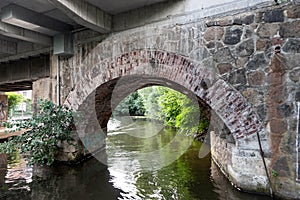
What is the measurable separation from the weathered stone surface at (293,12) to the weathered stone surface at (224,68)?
1.04 metres

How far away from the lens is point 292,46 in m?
3.29

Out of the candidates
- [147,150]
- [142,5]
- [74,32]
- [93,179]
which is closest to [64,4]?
[142,5]

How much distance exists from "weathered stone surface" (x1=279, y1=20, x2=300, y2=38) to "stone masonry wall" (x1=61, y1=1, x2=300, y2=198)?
1cm

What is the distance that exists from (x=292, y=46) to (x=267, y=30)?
409mm

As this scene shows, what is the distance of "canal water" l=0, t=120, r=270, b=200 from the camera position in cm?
381

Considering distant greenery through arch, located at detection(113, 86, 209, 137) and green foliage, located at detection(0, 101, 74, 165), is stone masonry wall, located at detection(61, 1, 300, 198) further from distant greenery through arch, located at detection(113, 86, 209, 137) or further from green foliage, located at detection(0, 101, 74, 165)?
distant greenery through arch, located at detection(113, 86, 209, 137)

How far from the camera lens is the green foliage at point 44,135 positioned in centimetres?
499

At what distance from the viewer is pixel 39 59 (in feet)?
21.9

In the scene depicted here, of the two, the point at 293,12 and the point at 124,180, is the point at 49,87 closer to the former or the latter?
the point at 124,180

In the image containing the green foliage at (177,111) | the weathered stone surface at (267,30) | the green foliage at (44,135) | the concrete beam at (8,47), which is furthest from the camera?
the green foliage at (177,111)

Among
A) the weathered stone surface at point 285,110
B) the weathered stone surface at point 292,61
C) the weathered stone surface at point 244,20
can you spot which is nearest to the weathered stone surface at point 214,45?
the weathered stone surface at point 244,20

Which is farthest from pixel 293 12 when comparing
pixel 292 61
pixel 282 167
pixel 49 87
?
pixel 49 87

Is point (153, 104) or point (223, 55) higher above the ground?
point (223, 55)

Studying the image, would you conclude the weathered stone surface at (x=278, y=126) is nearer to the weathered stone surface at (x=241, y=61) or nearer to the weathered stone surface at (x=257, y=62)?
the weathered stone surface at (x=257, y=62)
